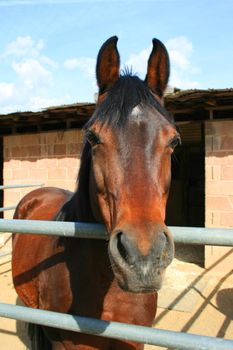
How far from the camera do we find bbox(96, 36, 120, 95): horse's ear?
155 cm

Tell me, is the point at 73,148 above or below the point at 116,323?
above

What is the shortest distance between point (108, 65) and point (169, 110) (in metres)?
4.50

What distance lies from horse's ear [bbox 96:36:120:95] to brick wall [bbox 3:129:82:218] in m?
4.82

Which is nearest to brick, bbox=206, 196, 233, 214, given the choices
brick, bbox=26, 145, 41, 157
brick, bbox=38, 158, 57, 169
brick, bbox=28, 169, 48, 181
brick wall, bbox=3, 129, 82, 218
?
brick wall, bbox=3, 129, 82, 218

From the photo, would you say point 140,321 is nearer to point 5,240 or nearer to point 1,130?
point 5,240

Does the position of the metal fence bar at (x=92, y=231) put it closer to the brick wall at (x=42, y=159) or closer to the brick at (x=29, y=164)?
the brick wall at (x=42, y=159)

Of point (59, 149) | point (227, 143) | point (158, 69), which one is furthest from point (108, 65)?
point (59, 149)

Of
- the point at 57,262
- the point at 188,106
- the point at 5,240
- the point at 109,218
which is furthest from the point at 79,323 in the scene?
the point at 5,240

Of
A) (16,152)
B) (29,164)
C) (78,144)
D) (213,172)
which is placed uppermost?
(78,144)

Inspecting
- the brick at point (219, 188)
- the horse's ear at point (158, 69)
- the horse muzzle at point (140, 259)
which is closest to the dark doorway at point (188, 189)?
the brick at point (219, 188)

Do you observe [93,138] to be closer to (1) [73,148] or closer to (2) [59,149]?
(1) [73,148]

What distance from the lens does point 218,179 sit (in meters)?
5.52

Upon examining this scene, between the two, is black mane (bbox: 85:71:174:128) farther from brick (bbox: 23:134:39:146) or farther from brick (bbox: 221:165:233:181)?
brick (bbox: 23:134:39:146)

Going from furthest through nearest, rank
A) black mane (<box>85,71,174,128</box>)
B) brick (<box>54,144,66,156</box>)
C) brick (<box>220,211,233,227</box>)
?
brick (<box>54,144,66,156</box>) < brick (<box>220,211,233,227</box>) < black mane (<box>85,71,174,128</box>)
